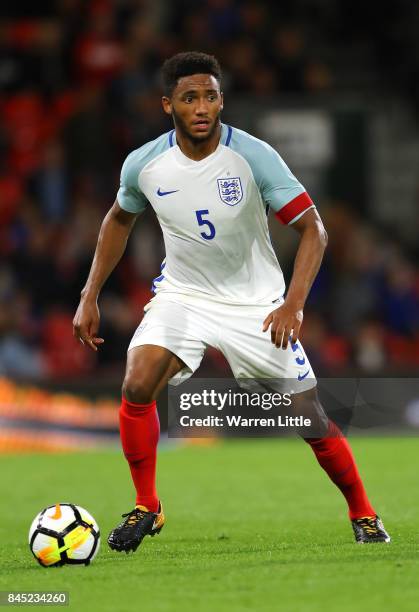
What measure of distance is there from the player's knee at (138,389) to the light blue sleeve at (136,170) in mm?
856

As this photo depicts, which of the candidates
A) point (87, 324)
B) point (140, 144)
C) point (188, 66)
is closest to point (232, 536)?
point (87, 324)

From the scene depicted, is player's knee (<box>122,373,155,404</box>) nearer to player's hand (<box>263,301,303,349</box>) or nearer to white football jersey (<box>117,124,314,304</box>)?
white football jersey (<box>117,124,314,304</box>)

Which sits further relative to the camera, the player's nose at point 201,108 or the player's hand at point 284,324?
the player's nose at point 201,108

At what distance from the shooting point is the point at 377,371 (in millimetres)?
12641

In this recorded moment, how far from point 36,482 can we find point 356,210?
296 inches

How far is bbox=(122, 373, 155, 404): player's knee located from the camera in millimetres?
5773

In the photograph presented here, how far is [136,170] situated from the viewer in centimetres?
597

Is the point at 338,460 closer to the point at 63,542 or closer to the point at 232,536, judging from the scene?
the point at 232,536

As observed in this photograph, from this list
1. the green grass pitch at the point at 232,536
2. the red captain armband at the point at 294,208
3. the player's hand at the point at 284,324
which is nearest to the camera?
the green grass pitch at the point at 232,536

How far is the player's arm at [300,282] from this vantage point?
5535 millimetres

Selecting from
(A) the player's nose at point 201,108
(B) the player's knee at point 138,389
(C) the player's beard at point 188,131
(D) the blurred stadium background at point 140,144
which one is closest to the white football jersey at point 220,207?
(C) the player's beard at point 188,131

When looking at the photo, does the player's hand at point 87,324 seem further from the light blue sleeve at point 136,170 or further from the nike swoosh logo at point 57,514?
the nike swoosh logo at point 57,514

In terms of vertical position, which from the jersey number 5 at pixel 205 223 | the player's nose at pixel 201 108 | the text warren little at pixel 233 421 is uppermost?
the player's nose at pixel 201 108

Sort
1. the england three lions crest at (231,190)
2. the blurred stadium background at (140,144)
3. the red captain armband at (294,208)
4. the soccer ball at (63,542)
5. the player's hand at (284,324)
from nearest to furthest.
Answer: the soccer ball at (63,542)
the player's hand at (284,324)
the red captain armband at (294,208)
the england three lions crest at (231,190)
the blurred stadium background at (140,144)
